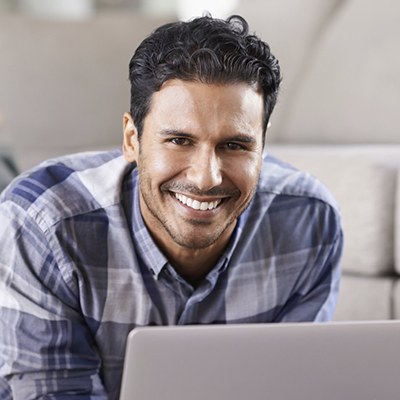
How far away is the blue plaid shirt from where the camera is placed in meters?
1.36

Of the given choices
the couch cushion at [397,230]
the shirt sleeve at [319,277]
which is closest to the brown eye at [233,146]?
the shirt sleeve at [319,277]

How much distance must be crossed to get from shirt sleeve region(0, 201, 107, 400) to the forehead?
25 centimetres

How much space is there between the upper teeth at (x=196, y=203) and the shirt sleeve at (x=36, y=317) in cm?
20

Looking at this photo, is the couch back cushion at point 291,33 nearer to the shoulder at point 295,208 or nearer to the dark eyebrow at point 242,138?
the shoulder at point 295,208

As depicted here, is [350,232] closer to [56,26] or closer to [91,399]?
[91,399]

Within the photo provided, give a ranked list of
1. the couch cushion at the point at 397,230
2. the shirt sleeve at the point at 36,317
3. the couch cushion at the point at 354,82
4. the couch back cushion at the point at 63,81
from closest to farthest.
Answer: the shirt sleeve at the point at 36,317 → the couch cushion at the point at 397,230 → the couch cushion at the point at 354,82 → the couch back cushion at the point at 63,81

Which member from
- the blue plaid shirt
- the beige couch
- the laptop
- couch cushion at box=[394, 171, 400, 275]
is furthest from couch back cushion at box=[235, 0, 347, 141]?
the laptop

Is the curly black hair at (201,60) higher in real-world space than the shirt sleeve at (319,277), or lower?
higher

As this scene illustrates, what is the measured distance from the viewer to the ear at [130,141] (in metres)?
1.40

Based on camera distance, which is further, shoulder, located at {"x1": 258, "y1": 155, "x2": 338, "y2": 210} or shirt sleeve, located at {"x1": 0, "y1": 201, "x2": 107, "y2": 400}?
shoulder, located at {"x1": 258, "y1": 155, "x2": 338, "y2": 210}

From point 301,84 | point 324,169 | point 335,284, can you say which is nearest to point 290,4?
point 301,84

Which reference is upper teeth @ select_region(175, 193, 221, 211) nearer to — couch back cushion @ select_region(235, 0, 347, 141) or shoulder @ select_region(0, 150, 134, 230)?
shoulder @ select_region(0, 150, 134, 230)

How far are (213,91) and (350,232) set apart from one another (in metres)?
0.73

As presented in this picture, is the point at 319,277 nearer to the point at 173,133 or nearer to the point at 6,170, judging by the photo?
the point at 173,133
